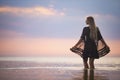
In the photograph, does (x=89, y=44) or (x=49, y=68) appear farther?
(x=49, y=68)

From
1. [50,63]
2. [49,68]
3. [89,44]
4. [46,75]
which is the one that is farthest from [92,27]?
[50,63]

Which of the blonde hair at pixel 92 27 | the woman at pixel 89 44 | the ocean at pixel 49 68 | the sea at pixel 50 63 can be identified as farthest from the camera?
the sea at pixel 50 63

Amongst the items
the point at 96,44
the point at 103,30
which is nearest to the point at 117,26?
the point at 103,30

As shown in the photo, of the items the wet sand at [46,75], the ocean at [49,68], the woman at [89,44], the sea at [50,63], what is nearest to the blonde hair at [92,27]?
the woman at [89,44]

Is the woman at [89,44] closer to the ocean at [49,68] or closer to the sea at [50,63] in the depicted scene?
the ocean at [49,68]

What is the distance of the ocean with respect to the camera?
7.04 metres

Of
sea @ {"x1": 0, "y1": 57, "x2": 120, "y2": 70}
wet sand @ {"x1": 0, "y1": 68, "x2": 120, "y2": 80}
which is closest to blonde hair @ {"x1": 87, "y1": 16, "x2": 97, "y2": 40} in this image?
wet sand @ {"x1": 0, "y1": 68, "x2": 120, "y2": 80}

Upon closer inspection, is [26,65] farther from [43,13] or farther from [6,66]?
[43,13]

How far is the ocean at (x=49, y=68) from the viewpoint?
7043 millimetres

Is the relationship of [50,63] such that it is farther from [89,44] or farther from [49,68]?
[89,44]

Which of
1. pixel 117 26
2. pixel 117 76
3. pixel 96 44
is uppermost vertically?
pixel 117 26

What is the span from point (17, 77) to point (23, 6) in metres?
2.51

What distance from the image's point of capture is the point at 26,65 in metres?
8.95

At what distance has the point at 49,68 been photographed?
8.44 meters
